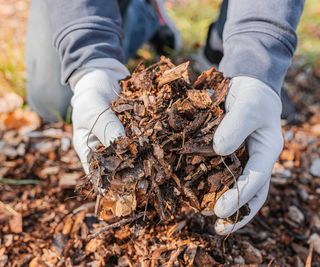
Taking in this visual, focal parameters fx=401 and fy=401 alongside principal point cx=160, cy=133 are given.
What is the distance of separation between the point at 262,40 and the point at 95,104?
2.52 ft

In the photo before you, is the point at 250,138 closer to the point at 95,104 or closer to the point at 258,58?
the point at 258,58

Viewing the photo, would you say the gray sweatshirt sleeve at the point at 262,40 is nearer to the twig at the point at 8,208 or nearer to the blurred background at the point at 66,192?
the blurred background at the point at 66,192

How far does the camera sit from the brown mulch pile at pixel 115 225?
168 cm

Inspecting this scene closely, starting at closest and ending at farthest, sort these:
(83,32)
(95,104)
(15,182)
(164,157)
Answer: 1. (164,157)
2. (95,104)
3. (83,32)
4. (15,182)

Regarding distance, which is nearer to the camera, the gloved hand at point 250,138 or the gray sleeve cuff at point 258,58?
the gloved hand at point 250,138

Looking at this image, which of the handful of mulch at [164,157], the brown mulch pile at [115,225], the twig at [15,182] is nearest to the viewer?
the handful of mulch at [164,157]

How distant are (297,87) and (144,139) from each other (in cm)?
208

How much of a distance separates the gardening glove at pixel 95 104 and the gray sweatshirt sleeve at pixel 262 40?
1.69 feet

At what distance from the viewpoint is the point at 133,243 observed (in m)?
1.70

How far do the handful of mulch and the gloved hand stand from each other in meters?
0.05

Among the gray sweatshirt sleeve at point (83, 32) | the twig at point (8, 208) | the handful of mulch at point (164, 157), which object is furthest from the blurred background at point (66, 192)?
the gray sweatshirt sleeve at point (83, 32)

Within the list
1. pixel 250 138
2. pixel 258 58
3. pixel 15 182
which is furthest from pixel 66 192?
pixel 258 58

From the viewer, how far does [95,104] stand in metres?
1.66

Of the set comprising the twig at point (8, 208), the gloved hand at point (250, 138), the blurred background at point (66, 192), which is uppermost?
the gloved hand at point (250, 138)
